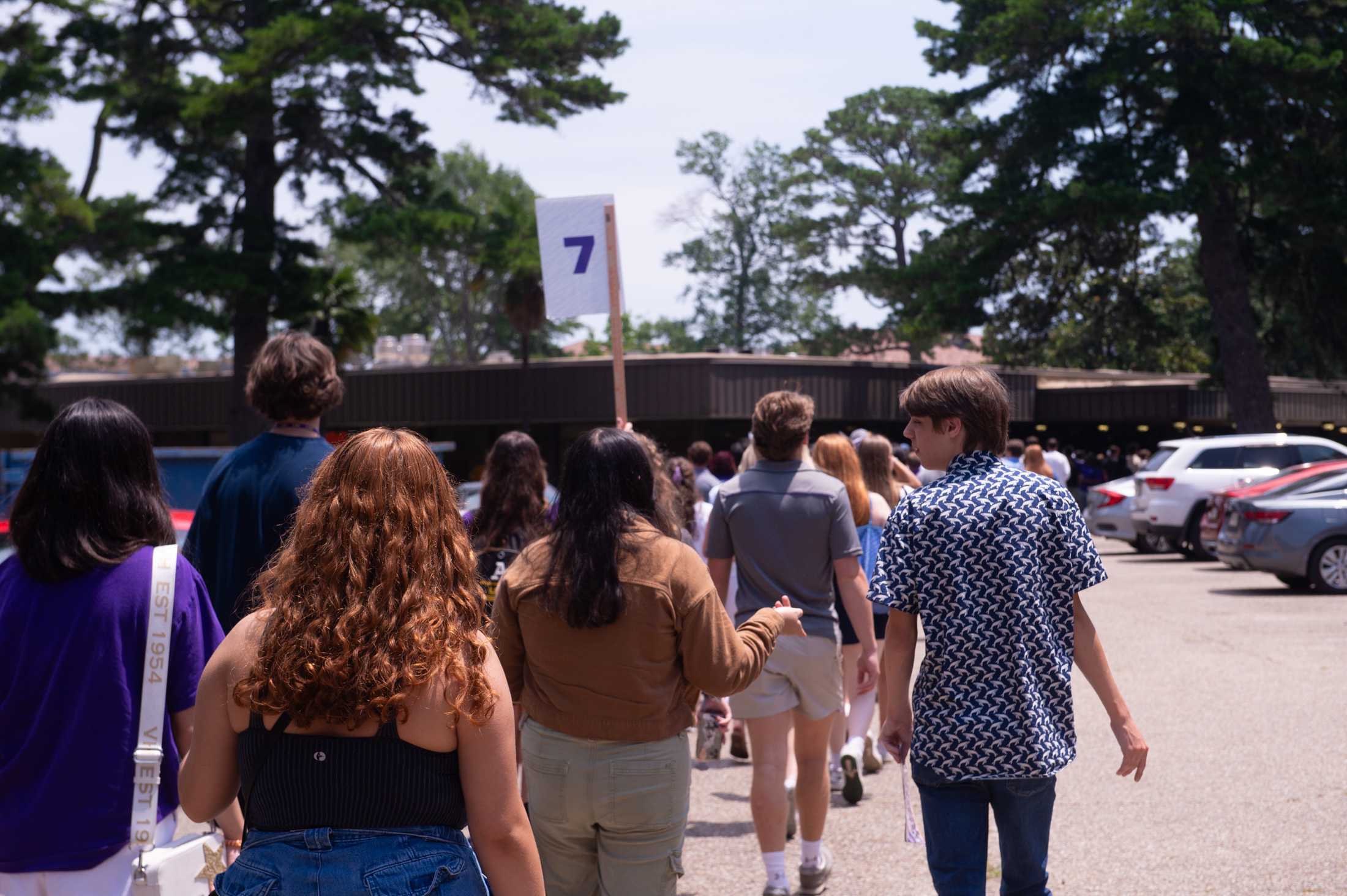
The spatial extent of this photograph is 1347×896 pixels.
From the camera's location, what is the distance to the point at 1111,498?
80.5 ft

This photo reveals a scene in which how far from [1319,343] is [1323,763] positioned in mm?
27308

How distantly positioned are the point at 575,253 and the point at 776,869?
3.12m

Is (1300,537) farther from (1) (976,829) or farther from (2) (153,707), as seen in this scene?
(2) (153,707)

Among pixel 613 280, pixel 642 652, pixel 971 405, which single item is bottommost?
pixel 642 652

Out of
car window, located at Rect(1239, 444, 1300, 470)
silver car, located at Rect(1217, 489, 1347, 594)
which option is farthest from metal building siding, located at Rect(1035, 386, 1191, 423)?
silver car, located at Rect(1217, 489, 1347, 594)

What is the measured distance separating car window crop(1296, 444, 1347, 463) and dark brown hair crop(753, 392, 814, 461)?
61.2 ft

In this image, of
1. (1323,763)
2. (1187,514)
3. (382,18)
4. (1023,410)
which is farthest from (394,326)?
(1323,763)

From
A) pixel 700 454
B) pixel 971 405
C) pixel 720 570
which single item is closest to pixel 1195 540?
pixel 700 454

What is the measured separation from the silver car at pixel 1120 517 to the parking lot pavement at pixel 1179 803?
12005mm

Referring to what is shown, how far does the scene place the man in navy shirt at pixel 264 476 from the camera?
4254 millimetres

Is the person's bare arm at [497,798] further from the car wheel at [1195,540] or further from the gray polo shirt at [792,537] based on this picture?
the car wheel at [1195,540]

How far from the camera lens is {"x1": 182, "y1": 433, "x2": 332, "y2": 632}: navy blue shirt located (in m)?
4.25

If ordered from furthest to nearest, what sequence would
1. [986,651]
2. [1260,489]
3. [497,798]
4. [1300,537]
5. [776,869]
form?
[1260,489]
[1300,537]
[776,869]
[986,651]
[497,798]

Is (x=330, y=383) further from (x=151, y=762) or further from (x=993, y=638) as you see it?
(x=993, y=638)
